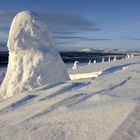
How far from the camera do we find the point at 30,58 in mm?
9422

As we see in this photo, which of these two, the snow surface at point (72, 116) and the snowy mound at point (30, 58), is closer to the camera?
the snow surface at point (72, 116)

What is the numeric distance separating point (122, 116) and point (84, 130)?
21.9 inches

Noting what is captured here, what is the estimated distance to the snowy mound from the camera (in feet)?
30.4

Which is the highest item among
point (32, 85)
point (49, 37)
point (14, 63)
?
point (49, 37)

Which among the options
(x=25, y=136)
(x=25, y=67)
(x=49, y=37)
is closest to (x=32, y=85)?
(x=25, y=67)

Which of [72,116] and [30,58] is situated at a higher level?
[30,58]

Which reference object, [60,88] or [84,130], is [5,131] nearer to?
[84,130]

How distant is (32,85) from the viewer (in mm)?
9133

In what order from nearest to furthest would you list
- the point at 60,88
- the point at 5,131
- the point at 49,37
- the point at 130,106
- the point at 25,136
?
1. the point at 25,136
2. the point at 5,131
3. the point at 130,106
4. the point at 60,88
5. the point at 49,37

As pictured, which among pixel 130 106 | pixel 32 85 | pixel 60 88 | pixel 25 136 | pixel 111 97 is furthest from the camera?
pixel 32 85

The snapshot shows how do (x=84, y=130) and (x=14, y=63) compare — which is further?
(x=14, y=63)

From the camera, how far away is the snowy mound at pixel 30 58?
9258 mm

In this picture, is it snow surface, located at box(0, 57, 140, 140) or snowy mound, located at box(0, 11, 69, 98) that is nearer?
snow surface, located at box(0, 57, 140, 140)

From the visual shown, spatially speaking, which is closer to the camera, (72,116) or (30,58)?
(72,116)
